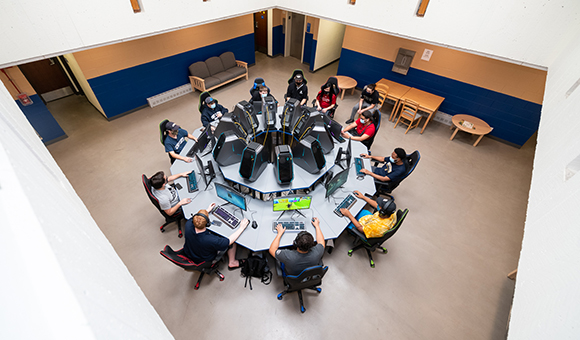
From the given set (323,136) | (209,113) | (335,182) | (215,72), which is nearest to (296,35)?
(215,72)

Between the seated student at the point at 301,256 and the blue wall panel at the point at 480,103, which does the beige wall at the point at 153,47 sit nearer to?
the blue wall panel at the point at 480,103

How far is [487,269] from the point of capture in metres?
3.95

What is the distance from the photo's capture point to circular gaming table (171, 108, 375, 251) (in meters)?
3.41

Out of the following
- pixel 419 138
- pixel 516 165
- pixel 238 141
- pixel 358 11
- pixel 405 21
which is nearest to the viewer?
pixel 238 141

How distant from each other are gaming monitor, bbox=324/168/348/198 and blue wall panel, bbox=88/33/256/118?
627cm

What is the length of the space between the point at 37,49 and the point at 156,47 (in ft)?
11.8

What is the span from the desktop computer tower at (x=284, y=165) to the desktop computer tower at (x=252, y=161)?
29 centimetres

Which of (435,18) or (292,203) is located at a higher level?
(435,18)

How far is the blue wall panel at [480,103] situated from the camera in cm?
598

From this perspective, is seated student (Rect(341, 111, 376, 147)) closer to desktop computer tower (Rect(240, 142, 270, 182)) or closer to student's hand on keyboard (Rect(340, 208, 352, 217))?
student's hand on keyboard (Rect(340, 208, 352, 217))

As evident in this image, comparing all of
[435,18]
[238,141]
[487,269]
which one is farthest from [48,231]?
[435,18]

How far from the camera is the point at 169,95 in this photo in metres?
7.36

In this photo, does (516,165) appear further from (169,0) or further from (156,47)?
(156,47)

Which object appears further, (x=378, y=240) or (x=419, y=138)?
(x=419, y=138)
